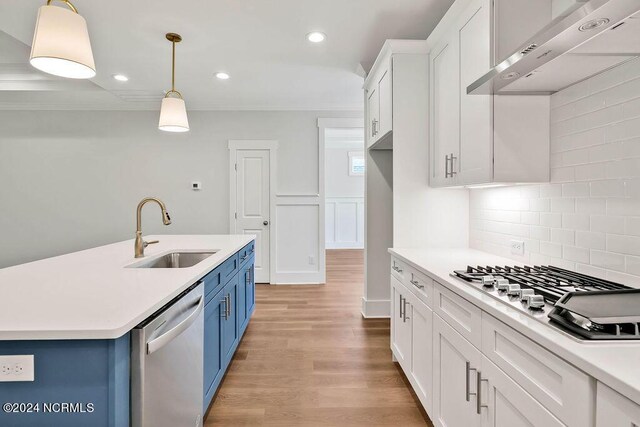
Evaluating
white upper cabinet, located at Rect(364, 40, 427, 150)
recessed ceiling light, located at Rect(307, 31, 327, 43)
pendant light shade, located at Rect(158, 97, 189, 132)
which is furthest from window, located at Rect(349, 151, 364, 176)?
pendant light shade, located at Rect(158, 97, 189, 132)

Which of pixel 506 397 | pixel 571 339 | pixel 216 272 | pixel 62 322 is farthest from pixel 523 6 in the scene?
pixel 62 322

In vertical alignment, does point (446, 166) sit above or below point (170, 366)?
above

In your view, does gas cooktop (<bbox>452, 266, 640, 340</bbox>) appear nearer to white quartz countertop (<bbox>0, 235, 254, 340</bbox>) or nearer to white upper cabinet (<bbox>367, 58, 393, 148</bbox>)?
white quartz countertop (<bbox>0, 235, 254, 340</bbox>)

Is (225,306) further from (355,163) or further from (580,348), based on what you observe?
(355,163)

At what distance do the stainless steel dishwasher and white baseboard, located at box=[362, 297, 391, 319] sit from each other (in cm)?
218

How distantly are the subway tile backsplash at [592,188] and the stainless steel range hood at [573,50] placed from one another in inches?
4.1

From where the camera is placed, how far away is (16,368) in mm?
954

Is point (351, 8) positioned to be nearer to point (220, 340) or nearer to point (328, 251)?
point (220, 340)

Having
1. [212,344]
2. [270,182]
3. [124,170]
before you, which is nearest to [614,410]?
[212,344]

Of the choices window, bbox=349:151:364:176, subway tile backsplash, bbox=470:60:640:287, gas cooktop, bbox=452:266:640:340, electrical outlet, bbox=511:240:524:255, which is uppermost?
window, bbox=349:151:364:176

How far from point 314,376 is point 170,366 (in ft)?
4.53

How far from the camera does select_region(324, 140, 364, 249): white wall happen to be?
867cm

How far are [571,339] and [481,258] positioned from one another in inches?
52.1

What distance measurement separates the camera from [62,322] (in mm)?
1003
